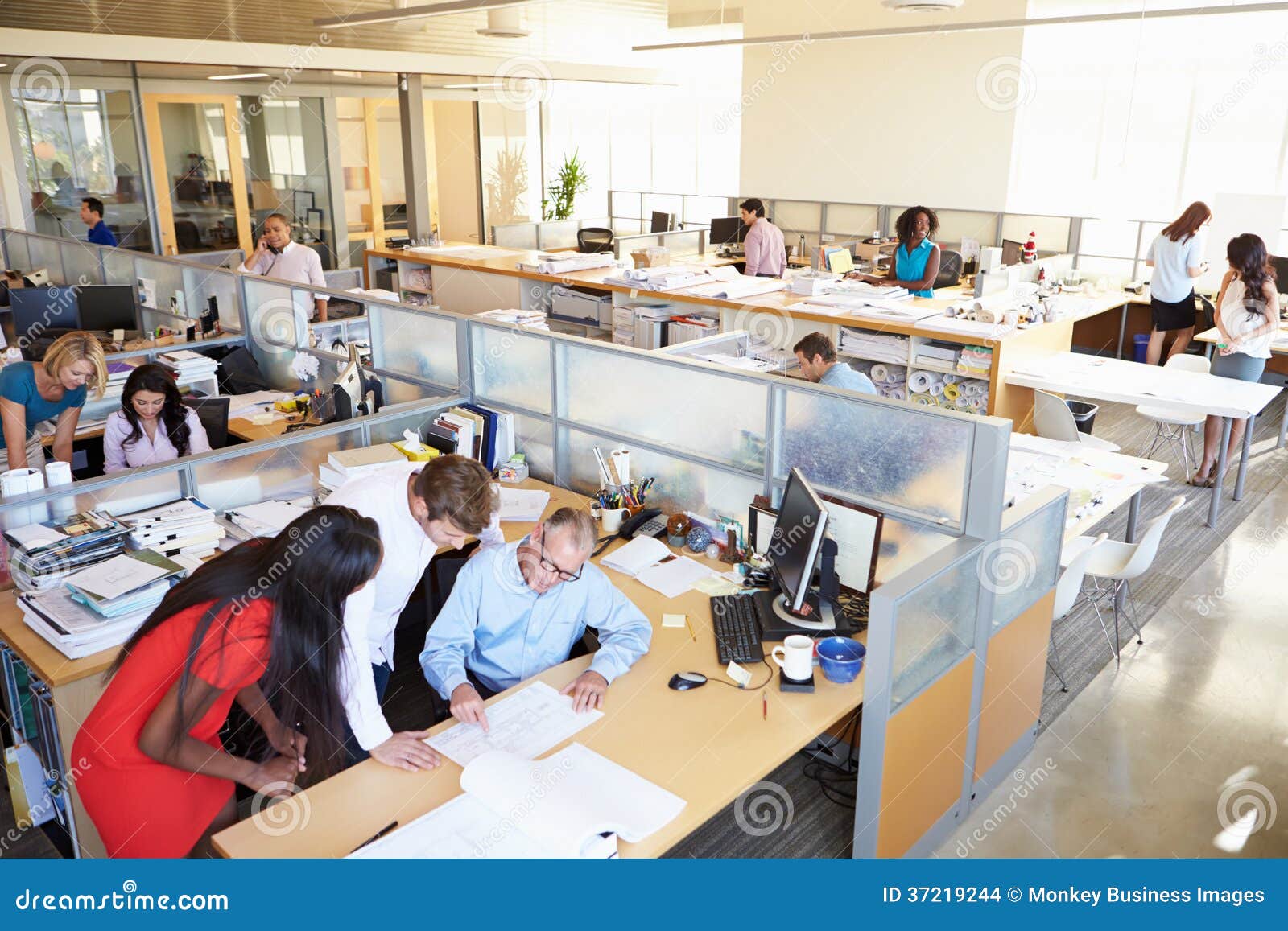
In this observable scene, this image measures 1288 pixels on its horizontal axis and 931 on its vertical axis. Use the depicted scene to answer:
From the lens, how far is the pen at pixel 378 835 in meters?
2.06

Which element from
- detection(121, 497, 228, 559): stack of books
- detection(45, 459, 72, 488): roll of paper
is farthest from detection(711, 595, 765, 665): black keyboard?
detection(45, 459, 72, 488): roll of paper

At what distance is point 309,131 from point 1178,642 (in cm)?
1033

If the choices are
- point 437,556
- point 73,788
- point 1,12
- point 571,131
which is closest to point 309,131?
point 1,12

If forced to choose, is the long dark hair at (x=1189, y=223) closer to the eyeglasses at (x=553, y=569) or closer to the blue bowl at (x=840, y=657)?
the blue bowl at (x=840, y=657)

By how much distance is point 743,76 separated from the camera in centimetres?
1191

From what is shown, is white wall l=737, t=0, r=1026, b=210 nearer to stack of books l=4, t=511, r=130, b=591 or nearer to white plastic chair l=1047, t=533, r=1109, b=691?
white plastic chair l=1047, t=533, r=1109, b=691

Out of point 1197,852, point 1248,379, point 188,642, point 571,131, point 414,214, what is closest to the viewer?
point 188,642

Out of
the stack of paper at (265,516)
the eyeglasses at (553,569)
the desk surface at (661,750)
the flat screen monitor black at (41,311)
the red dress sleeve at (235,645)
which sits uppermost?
the flat screen monitor black at (41,311)

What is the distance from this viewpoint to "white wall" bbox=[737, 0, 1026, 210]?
9773mm

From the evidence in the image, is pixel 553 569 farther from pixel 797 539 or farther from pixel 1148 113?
pixel 1148 113

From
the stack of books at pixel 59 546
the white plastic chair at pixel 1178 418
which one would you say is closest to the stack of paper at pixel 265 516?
the stack of books at pixel 59 546

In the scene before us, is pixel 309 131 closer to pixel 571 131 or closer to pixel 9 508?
pixel 571 131

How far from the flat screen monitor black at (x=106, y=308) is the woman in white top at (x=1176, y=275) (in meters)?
7.59

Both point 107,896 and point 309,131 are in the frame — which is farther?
point 309,131
